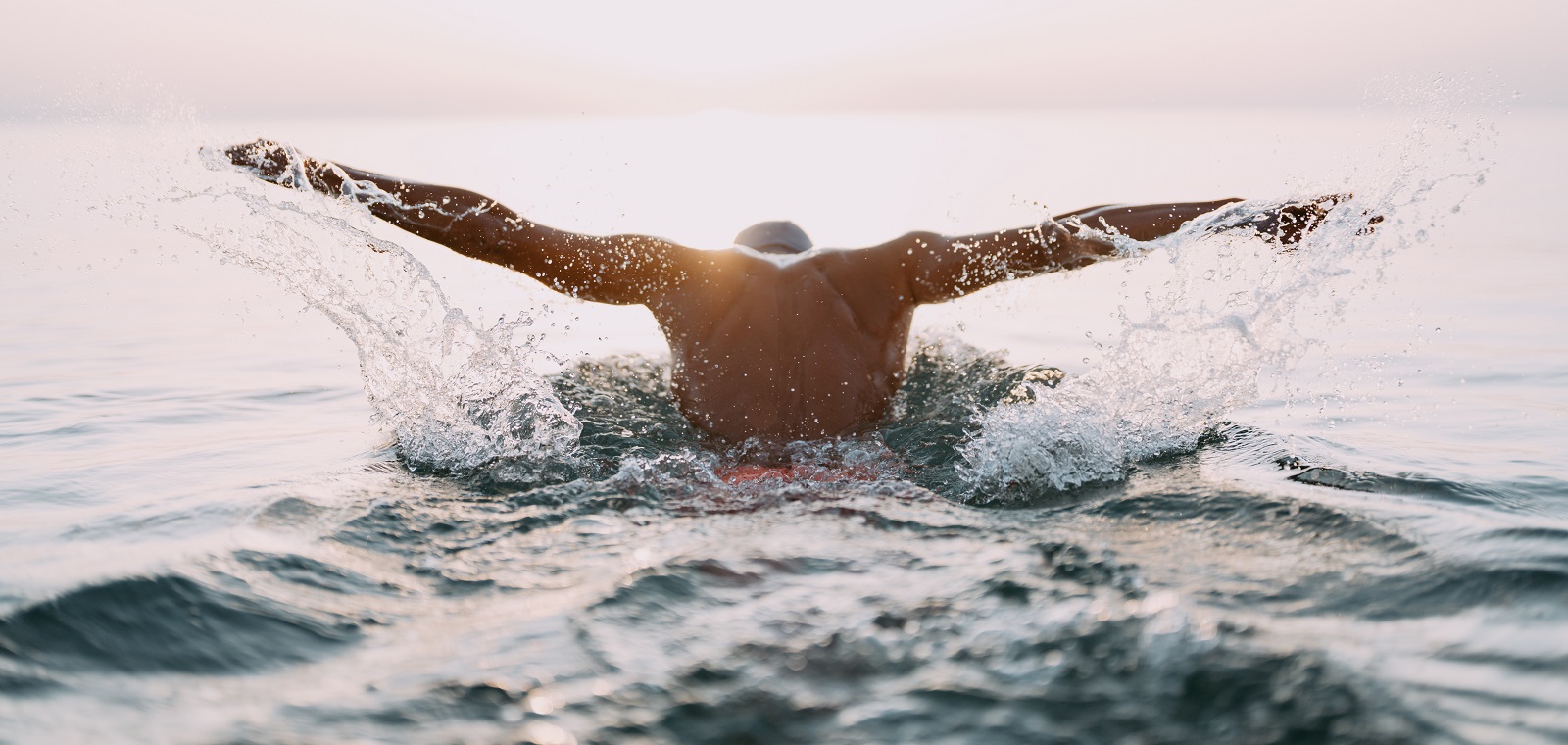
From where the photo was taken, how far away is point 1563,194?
1948cm

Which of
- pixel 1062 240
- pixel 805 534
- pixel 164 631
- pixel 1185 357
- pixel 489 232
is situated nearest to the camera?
pixel 164 631

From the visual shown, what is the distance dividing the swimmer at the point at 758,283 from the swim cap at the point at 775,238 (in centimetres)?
70

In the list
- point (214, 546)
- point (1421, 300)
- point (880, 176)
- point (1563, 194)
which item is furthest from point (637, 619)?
point (880, 176)

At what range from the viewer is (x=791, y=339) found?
5.06 meters

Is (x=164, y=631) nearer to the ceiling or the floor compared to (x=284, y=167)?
nearer to the floor

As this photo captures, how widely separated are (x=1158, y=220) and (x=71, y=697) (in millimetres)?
4251

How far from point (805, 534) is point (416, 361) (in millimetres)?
2813

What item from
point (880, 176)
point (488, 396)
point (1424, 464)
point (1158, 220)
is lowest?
point (1424, 464)

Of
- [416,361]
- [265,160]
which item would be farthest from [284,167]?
[416,361]

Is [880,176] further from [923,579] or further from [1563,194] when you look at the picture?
[923,579]

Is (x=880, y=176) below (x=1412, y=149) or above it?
above

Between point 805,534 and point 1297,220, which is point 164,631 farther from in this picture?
point 1297,220

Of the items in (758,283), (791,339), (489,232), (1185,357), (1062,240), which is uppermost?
(489,232)

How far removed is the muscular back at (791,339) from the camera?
5078 millimetres
